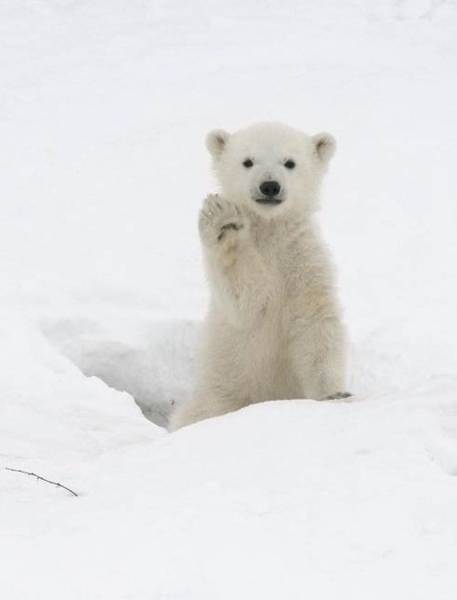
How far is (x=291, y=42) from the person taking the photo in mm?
10023

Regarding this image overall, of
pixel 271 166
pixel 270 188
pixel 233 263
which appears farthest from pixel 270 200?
pixel 233 263

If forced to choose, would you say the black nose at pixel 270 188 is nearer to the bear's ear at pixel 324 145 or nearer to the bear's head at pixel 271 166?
the bear's head at pixel 271 166

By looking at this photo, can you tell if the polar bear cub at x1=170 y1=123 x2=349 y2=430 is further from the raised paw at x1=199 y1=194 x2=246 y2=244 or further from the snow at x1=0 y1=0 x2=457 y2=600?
the snow at x1=0 y1=0 x2=457 y2=600

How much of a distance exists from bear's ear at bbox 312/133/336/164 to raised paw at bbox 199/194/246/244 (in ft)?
2.97

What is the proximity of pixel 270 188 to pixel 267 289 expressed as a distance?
43 cm

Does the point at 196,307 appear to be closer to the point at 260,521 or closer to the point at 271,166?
the point at 271,166

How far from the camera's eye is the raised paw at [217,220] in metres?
4.41

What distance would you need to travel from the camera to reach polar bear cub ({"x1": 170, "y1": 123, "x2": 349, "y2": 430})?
4633mm

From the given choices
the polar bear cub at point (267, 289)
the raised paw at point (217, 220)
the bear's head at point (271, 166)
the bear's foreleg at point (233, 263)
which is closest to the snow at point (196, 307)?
the polar bear cub at point (267, 289)

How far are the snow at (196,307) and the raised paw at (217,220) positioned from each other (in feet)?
2.83

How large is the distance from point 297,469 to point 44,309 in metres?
3.17

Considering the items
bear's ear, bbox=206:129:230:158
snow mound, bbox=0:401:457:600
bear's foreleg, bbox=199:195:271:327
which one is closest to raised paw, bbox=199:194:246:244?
bear's foreleg, bbox=199:195:271:327

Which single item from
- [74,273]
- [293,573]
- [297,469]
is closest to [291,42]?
[74,273]

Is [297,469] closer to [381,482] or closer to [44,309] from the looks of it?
[381,482]
